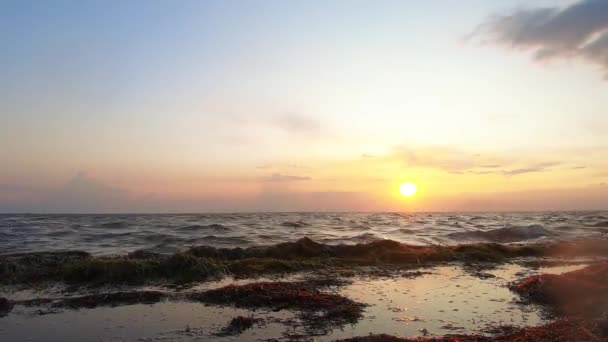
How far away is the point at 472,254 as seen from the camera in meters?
19.9

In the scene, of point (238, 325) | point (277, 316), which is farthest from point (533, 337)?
point (238, 325)

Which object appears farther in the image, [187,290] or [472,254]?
[472,254]

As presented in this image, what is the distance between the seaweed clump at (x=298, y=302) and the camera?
9055mm

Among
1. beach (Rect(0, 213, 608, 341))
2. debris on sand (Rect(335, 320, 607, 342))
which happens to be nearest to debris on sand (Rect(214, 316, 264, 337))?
beach (Rect(0, 213, 608, 341))

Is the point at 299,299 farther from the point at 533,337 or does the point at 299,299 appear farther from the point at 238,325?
the point at 533,337

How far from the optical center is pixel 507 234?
3394 cm

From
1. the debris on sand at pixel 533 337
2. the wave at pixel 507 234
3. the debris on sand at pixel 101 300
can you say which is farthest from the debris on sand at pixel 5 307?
the wave at pixel 507 234

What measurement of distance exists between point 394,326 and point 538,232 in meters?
31.6

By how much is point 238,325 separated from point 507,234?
101 feet

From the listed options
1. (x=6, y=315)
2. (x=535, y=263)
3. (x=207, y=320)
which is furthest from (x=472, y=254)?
(x=6, y=315)

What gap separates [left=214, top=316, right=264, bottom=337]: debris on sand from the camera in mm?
8165

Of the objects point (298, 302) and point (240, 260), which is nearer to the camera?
point (298, 302)

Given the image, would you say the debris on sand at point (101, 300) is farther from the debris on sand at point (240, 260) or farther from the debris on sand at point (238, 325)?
the debris on sand at point (238, 325)

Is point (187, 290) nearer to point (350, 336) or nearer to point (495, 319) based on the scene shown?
point (350, 336)
